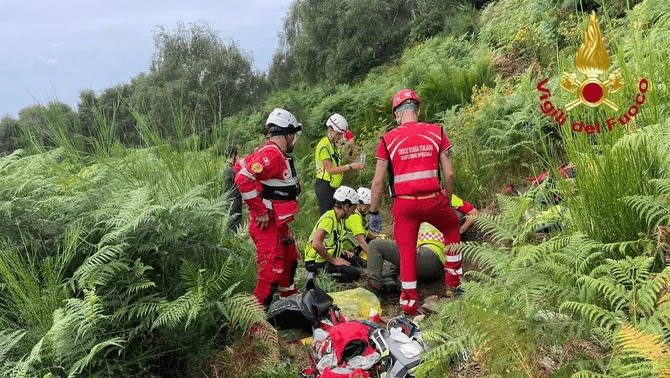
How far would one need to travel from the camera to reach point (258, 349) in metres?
3.88

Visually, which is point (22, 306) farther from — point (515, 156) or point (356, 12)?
point (356, 12)

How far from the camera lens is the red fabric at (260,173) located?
4.69 metres

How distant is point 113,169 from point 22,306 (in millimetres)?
1707

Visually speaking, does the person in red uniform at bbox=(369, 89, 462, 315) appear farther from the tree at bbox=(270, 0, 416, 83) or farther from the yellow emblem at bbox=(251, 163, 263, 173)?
the tree at bbox=(270, 0, 416, 83)

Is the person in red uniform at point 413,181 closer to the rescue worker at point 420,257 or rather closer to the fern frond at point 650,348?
the rescue worker at point 420,257

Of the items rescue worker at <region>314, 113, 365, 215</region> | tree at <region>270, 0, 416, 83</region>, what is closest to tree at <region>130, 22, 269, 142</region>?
tree at <region>270, 0, 416, 83</region>

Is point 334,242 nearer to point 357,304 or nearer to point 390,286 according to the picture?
point 390,286

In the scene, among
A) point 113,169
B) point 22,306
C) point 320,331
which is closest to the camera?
point 22,306

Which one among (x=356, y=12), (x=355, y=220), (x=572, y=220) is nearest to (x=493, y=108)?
(x=355, y=220)

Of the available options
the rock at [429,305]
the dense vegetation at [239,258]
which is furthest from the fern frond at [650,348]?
the rock at [429,305]

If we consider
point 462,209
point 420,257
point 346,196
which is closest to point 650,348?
point 420,257

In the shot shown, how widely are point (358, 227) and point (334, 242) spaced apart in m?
0.55

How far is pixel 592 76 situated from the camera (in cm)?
268

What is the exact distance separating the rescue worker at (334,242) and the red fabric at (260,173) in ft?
2.46
